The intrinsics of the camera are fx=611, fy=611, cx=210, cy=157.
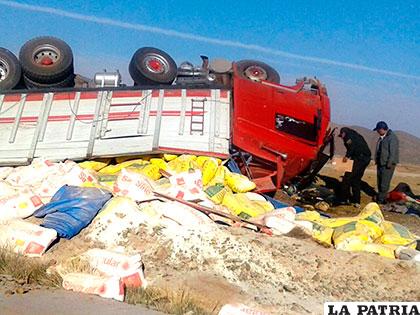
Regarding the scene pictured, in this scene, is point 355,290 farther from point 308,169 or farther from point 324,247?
point 308,169

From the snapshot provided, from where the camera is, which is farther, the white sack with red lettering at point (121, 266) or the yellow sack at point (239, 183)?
the yellow sack at point (239, 183)

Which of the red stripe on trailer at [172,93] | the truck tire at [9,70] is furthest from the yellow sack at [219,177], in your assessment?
the truck tire at [9,70]

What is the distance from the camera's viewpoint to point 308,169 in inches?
386

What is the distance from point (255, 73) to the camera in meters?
10.8

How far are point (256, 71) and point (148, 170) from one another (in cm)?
339

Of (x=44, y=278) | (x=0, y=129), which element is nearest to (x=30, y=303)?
(x=44, y=278)

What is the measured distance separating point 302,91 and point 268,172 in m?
1.54

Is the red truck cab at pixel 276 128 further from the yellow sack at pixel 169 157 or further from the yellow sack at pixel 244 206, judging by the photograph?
the yellow sack at pixel 244 206

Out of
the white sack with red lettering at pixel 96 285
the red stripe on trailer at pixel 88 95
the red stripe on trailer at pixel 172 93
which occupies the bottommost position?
the white sack with red lettering at pixel 96 285

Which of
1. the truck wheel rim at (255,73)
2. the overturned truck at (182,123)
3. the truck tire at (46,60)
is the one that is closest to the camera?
the overturned truck at (182,123)

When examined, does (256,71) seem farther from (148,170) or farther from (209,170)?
(148,170)

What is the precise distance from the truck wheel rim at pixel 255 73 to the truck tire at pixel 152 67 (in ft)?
4.22

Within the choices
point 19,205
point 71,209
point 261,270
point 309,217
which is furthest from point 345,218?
point 19,205

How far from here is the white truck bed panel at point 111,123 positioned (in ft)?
28.9
